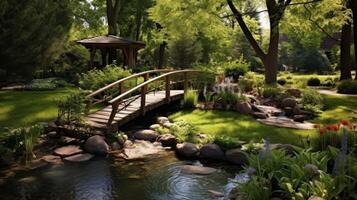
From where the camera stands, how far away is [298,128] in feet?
41.2

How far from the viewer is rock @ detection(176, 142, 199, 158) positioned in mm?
10641

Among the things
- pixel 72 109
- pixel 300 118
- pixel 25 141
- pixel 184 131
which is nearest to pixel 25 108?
pixel 72 109

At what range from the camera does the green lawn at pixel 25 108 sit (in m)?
12.9

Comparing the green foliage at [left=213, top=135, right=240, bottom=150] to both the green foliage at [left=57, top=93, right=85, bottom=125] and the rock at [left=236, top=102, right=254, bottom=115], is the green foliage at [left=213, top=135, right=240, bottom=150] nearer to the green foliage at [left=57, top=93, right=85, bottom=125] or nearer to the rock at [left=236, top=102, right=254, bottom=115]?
the rock at [left=236, top=102, right=254, bottom=115]

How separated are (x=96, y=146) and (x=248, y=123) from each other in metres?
5.26

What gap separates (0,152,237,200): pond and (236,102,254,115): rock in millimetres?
4900

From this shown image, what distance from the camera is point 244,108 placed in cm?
1462

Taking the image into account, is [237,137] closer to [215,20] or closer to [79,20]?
[215,20]

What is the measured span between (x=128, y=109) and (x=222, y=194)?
624 centimetres

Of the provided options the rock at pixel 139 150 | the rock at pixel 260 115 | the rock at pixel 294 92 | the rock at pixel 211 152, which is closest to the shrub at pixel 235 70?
the rock at pixel 294 92

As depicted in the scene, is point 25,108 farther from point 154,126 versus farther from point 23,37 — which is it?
point 154,126

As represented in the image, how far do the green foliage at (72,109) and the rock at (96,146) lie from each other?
88 cm

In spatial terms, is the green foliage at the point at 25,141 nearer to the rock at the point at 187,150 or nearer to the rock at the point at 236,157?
the rock at the point at 187,150

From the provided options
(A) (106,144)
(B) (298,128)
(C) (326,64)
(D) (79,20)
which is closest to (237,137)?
(B) (298,128)
